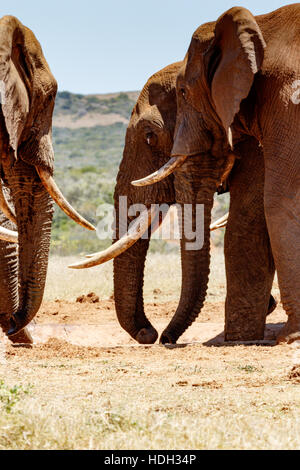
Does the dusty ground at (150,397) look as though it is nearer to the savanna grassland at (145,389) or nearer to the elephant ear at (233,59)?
the savanna grassland at (145,389)

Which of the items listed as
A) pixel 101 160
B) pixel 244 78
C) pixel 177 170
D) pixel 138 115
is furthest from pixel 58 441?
pixel 101 160

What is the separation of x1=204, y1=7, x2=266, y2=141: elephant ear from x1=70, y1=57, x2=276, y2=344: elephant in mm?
873

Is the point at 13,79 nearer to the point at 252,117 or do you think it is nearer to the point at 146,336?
the point at 252,117

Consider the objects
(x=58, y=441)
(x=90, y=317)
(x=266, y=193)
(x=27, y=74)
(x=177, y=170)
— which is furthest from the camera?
(x=90, y=317)

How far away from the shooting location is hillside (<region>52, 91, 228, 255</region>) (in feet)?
67.6

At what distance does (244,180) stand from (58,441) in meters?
4.65

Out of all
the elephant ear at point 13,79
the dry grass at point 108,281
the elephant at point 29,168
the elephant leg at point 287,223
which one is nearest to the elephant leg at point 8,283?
the elephant at point 29,168

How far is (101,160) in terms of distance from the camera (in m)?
50.1

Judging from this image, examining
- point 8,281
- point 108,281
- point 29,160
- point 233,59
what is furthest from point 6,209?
point 108,281

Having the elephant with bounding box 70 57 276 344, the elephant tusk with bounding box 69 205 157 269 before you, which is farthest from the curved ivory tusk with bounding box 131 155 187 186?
the elephant tusk with bounding box 69 205 157 269

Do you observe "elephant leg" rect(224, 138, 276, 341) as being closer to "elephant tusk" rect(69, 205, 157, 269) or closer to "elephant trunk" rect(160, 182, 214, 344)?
"elephant trunk" rect(160, 182, 214, 344)

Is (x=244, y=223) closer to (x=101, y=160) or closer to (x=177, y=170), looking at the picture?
(x=177, y=170)

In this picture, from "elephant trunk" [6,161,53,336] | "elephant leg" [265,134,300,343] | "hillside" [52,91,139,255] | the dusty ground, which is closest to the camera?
the dusty ground

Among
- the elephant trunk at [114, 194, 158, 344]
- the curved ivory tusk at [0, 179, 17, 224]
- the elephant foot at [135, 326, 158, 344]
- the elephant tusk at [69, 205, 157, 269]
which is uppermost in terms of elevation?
the curved ivory tusk at [0, 179, 17, 224]
